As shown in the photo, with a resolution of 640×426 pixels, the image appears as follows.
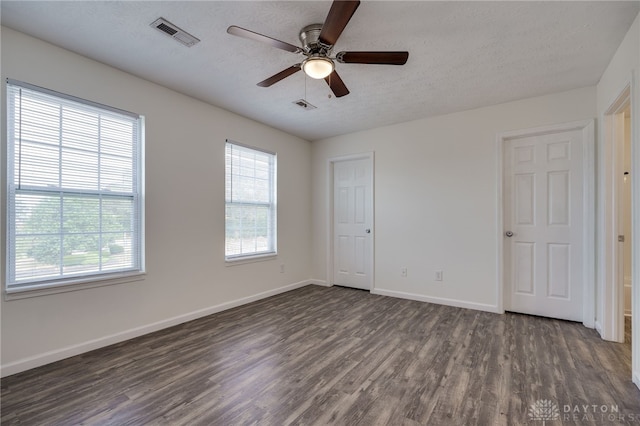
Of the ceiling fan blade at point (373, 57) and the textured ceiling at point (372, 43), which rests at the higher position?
the textured ceiling at point (372, 43)

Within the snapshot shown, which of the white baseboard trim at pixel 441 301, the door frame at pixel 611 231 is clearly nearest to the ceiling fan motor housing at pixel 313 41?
the door frame at pixel 611 231

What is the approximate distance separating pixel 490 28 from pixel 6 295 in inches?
164

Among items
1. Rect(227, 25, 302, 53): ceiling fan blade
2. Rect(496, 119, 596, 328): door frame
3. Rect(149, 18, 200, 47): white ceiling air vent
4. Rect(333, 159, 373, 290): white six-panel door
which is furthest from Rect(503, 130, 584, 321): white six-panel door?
Rect(149, 18, 200, 47): white ceiling air vent

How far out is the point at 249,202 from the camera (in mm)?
4172

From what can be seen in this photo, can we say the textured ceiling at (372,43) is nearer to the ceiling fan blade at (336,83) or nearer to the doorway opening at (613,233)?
the ceiling fan blade at (336,83)

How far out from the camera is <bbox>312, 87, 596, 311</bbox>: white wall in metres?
3.55

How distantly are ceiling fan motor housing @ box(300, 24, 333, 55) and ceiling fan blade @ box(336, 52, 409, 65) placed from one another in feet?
0.37

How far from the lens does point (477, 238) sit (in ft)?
12.1

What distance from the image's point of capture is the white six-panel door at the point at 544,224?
323 centimetres

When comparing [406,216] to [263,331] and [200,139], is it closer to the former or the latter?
[263,331]

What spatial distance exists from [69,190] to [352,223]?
367 centimetres

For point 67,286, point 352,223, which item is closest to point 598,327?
point 352,223

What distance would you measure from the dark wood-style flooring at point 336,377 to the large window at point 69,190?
0.79 meters

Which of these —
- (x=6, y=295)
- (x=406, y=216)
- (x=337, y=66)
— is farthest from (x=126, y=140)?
(x=406, y=216)
